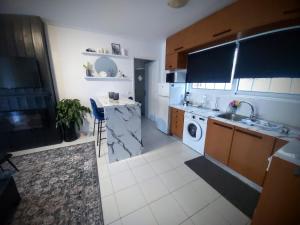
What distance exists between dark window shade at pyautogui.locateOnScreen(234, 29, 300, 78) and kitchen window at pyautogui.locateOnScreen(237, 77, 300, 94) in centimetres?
17

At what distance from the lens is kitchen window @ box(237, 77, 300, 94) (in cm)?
172

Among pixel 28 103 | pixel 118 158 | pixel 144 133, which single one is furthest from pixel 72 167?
pixel 144 133

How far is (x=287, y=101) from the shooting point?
1729 mm

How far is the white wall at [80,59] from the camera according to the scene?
2.82m

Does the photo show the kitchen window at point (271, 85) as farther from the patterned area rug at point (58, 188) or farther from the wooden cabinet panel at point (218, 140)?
the patterned area rug at point (58, 188)

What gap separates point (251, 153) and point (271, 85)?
118 cm

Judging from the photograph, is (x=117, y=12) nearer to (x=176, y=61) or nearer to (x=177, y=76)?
(x=176, y=61)

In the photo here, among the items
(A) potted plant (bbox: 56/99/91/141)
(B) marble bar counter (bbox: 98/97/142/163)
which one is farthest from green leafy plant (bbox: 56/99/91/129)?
(B) marble bar counter (bbox: 98/97/142/163)

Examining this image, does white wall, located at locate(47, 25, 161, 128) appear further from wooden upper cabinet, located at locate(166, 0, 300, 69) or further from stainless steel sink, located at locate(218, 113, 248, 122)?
stainless steel sink, located at locate(218, 113, 248, 122)

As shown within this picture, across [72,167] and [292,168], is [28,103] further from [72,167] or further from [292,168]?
[292,168]

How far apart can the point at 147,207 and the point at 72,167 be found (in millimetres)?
1477

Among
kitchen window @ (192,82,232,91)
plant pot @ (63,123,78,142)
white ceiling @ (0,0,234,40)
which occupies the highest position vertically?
white ceiling @ (0,0,234,40)

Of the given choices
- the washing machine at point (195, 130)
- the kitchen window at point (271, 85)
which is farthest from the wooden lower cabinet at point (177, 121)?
the kitchen window at point (271, 85)

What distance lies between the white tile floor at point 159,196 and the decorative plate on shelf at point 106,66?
7.53 ft
